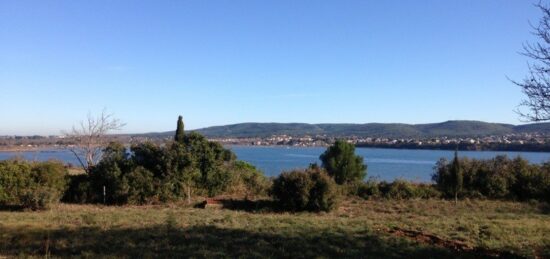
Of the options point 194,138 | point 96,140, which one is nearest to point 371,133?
point 96,140

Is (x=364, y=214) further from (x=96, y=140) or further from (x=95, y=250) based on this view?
(x=96, y=140)

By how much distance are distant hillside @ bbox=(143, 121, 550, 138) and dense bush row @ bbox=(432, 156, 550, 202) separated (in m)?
76.6

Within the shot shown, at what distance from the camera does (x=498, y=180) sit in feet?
94.1

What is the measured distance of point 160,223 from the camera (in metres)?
14.9

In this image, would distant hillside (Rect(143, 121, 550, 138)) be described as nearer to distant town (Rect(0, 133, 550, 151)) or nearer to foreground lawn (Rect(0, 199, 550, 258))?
distant town (Rect(0, 133, 550, 151))

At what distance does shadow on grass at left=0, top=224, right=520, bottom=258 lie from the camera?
988cm

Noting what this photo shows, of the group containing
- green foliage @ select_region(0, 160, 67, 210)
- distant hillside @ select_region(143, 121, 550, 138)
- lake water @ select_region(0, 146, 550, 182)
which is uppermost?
distant hillside @ select_region(143, 121, 550, 138)

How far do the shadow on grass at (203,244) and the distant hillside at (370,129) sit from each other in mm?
97526

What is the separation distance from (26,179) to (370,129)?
137 m

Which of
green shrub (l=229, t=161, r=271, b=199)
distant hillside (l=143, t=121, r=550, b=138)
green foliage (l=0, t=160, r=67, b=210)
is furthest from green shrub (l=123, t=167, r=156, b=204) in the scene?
distant hillside (l=143, t=121, r=550, b=138)

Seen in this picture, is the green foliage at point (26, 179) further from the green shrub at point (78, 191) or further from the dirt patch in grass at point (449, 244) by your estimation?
the dirt patch in grass at point (449, 244)

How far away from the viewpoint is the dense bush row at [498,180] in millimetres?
28438

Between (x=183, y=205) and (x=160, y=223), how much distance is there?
8879mm

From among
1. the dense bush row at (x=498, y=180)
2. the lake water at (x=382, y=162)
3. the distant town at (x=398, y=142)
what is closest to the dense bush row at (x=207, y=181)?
the dense bush row at (x=498, y=180)
